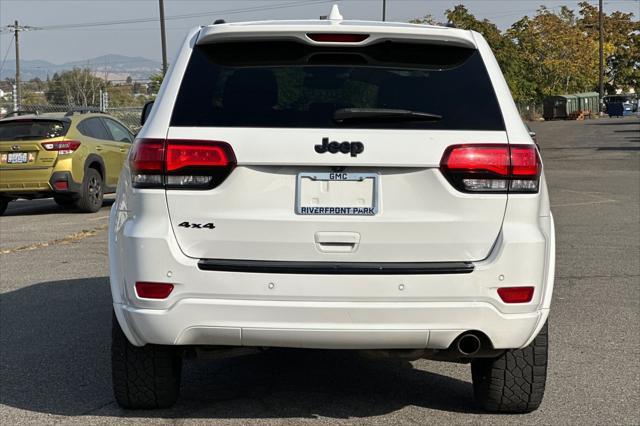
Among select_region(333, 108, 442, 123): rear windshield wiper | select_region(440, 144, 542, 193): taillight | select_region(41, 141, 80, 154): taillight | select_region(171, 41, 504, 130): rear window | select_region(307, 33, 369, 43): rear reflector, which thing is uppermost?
select_region(307, 33, 369, 43): rear reflector

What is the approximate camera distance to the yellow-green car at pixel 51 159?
1532cm

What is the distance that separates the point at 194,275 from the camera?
169 inches

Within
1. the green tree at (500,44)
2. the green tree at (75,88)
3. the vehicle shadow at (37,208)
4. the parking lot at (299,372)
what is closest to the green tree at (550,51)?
the green tree at (500,44)

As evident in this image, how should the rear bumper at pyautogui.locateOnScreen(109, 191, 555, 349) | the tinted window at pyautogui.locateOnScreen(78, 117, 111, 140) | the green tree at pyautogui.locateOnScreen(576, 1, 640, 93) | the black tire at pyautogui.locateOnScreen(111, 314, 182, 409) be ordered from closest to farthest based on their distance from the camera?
the rear bumper at pyautogui.locateOnScreen(109, 191, 555, 349)
the black tire at pyautogui.locateOnScreen(111, 314, 182, 409)
the tinted window at pyautogui.locateOnScreen(78, 117, 111, 140)
the green tree at pyautogui.locateOnScreen(576, 1, 640, 93)

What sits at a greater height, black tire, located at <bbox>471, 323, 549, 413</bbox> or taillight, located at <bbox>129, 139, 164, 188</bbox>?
taillight, located at <bbox>129, 139, 164, 188</bbox>

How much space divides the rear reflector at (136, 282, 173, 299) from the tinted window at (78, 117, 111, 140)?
12110 mm

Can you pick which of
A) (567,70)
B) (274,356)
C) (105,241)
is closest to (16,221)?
(105,241)

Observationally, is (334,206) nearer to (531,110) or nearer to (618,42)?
(531,110)

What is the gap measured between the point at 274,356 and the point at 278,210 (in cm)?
221

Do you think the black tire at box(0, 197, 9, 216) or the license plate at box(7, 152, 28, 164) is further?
the black tire at box(0, 197, 9, 216)

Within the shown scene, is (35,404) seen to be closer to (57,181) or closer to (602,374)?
(602,374)

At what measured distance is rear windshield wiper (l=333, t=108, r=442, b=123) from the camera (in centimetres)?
435

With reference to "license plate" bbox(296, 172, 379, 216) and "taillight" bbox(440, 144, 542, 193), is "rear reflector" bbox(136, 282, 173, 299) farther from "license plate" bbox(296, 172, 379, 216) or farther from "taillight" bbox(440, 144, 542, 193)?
"taillight" bbox(440, 144, 542, 193)

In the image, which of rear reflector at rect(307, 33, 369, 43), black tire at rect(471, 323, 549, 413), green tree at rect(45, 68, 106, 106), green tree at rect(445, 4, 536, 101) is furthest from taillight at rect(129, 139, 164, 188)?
green tree at rect(445, 4, 536, 101)
